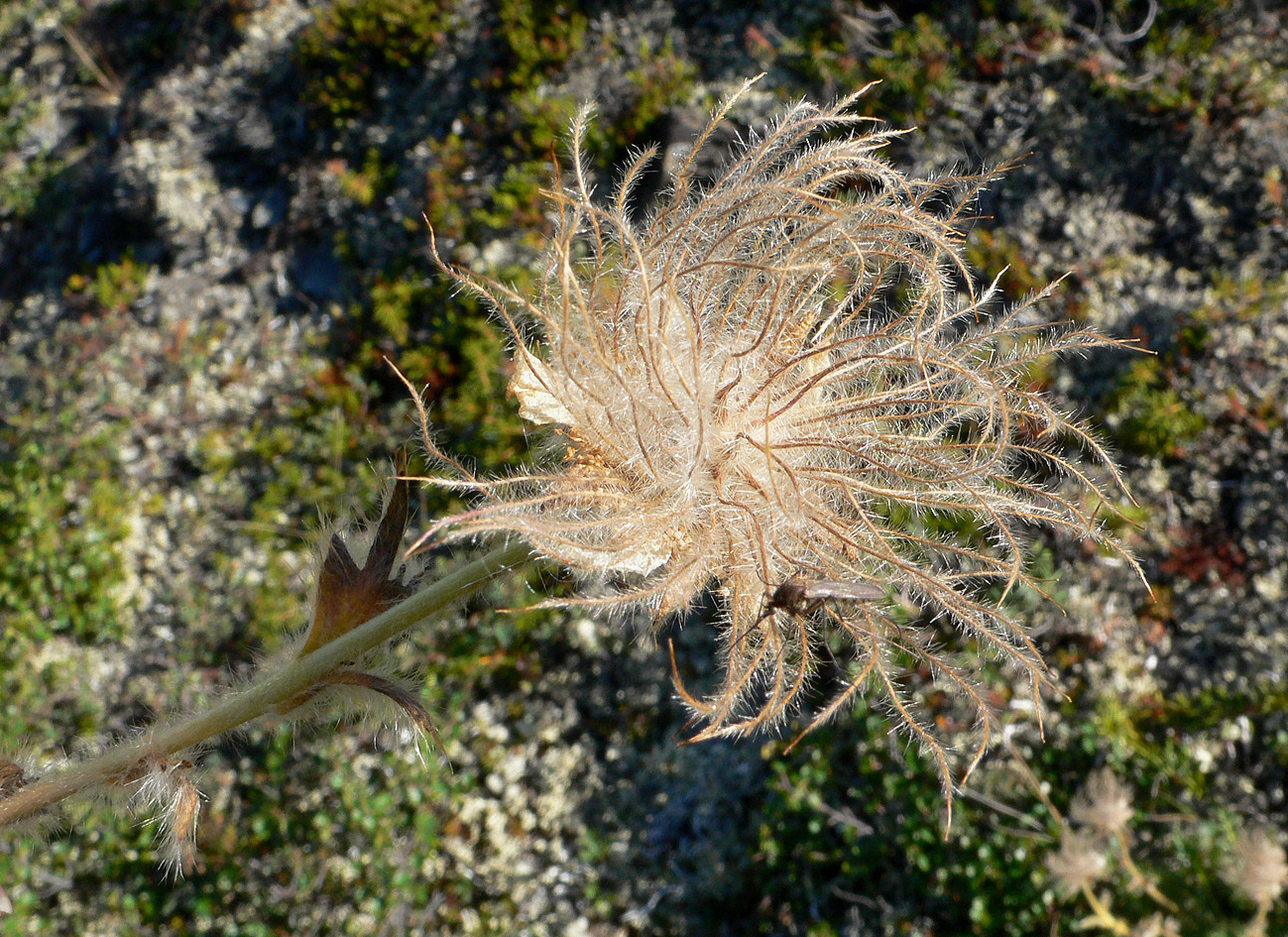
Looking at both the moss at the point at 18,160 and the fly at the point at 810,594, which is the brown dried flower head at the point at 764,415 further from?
the moss at the point at 18,160

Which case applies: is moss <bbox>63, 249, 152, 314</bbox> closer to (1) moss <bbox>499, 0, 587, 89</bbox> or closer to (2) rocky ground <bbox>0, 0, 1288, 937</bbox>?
(2) rocky ground <bbox>0, 0, 1288, 937</bbox>

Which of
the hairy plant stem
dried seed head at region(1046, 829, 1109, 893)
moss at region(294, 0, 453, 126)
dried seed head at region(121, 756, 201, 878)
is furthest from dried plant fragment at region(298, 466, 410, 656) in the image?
moss at region(294, 0, 453, 126)

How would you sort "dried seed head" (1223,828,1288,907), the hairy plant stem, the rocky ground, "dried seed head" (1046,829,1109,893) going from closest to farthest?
the hairy plant stem → "dried seed head" (1223,828,1288,907) → "dried seed head" (1046,829,1109,893) → the rocky ground

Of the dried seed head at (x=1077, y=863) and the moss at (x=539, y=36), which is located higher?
the moss at (x=539, y=36)

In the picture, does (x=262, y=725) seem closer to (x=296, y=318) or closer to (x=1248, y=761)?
(x=296, y=318)

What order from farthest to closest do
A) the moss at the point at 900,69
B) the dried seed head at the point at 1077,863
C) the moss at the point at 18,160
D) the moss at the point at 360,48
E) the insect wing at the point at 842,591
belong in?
1. the moss at the point at 18,160
2. the moss at the point at 360,48
3. the moss at the point at 900,69
4. the dried seed head at the point at 1077,863
5. the insect wing at the point at 842,591

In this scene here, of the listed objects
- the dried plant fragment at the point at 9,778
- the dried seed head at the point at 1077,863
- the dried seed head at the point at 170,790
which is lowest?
the dried seed head at the point at 1077,863

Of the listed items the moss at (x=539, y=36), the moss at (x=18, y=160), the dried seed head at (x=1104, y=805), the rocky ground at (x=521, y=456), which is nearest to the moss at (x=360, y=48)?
the rocky ground at (x=521, y=456)

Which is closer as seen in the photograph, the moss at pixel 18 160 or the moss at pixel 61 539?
the moss at pixel 61 539
